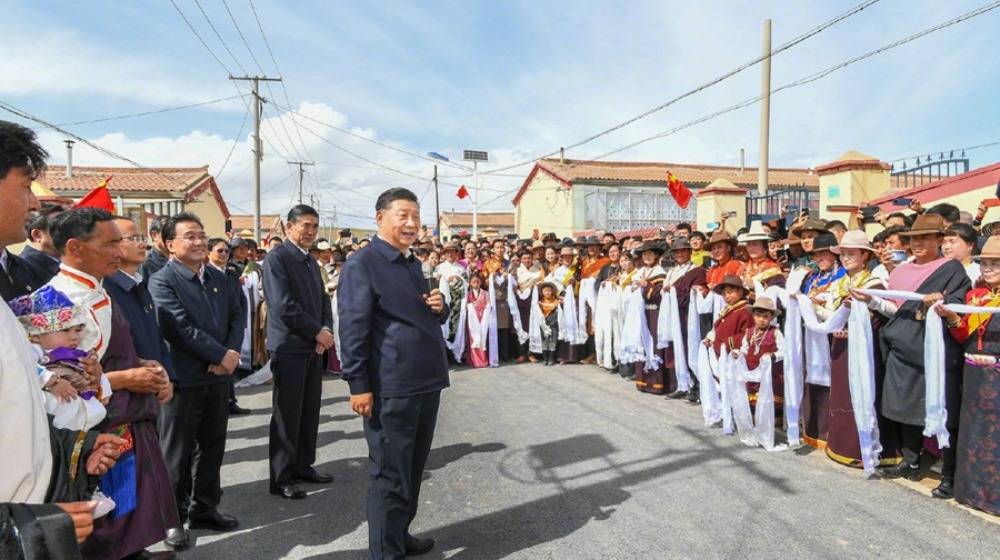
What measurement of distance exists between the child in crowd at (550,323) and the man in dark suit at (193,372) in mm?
6269

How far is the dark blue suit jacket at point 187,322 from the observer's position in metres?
3.57

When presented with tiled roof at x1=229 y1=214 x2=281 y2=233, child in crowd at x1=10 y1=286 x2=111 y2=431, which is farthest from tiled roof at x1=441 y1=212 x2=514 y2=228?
child in crowd at x1=10 y1=286 x2=111 y2=431

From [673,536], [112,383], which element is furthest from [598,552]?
[112,383]

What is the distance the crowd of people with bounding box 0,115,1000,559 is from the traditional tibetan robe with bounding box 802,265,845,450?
20 mm

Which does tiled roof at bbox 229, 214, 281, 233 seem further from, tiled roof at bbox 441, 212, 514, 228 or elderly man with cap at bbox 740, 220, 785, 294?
elderly man with cap at bbox 740, 220, 785, 294

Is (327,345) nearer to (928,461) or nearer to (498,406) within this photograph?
(498,406)

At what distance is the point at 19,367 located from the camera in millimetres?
1278

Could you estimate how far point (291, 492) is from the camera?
4160mm

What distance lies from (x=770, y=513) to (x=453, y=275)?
700cm

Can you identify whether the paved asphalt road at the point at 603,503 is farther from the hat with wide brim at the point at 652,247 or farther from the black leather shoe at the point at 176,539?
the hat with wide brim at the point at 652,247

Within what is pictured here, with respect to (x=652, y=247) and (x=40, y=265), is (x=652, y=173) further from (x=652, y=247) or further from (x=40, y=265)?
(x=40, y=265)

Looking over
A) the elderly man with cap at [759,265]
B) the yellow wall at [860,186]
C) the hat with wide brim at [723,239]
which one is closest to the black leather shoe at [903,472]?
the elderly man with cap at [759,265]

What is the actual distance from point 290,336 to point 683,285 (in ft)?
15.4

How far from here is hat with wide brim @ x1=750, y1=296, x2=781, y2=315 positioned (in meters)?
5.29
